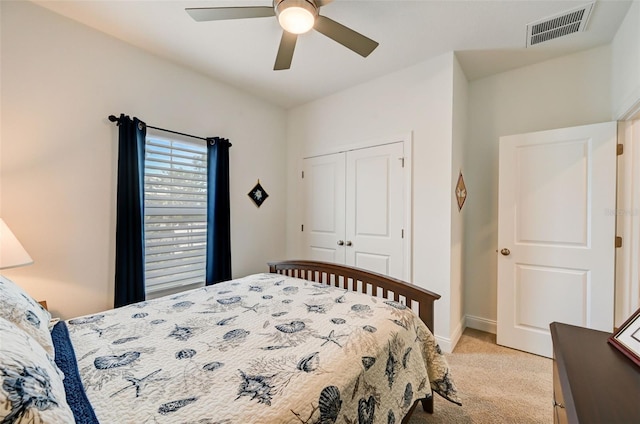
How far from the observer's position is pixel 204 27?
2.10m

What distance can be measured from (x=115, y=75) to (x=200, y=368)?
2462mm

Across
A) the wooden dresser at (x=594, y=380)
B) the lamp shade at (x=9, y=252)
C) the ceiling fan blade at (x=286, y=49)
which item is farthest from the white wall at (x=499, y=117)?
the lamp shade at (x=9, y=252)

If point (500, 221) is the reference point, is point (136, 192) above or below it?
above

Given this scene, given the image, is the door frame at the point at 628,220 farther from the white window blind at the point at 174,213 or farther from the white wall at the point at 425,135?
the white window blind at the point at 174,213

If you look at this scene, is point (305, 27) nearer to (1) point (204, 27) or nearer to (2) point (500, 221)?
(1) point (204, 27)

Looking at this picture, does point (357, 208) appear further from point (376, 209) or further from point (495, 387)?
point (495, 387)

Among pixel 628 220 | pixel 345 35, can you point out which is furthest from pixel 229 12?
pixel 628 220

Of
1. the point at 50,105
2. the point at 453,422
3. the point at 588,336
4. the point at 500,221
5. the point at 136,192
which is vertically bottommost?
the point at 453,422

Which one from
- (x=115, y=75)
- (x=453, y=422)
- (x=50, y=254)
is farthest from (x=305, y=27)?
(x=453, y=422)

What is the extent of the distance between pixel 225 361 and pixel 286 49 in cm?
191

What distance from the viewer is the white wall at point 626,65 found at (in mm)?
1780

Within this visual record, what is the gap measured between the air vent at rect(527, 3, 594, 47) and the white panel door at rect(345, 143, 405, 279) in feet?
4.29

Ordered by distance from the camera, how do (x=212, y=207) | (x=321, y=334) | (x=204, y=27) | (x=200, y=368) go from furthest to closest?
1. (x=212, y=207)
2. (x=204, y=27)
3. (x=321, y=334)
4. (x=200, y=368)

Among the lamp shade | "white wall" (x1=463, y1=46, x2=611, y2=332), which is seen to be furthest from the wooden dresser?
the lamp shade
